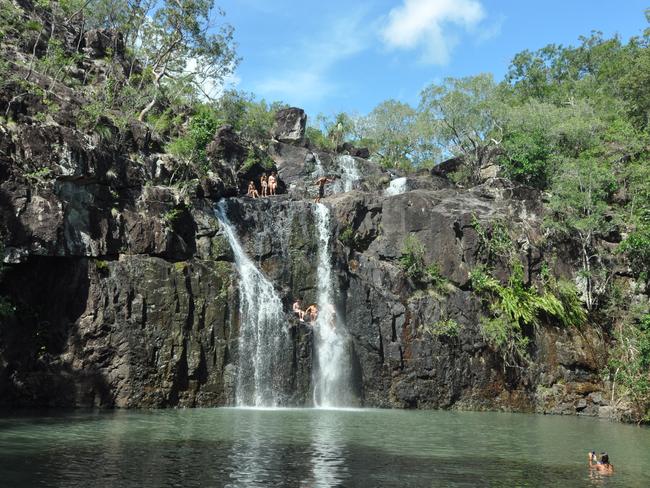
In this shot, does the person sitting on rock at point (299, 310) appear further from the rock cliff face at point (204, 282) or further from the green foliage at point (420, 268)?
the green foliage at point (420, 268)

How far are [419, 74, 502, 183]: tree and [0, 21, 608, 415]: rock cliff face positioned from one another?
27.2 ft

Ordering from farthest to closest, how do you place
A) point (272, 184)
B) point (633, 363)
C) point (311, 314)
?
point (272, 184) < point (311, 314) < point (633, 363)

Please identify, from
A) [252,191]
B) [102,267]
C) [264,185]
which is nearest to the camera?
[102,267]

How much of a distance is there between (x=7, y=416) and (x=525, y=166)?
27.4 metres

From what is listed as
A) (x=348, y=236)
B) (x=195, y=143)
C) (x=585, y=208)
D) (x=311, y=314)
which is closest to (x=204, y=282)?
(x=311, y=314)

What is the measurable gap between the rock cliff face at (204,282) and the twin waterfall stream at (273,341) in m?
0.34

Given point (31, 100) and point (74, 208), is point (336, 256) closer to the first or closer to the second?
point (74, 208)

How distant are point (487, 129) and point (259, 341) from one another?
74.5 feet

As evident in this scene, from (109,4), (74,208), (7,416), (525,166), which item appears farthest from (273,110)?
(7,416)

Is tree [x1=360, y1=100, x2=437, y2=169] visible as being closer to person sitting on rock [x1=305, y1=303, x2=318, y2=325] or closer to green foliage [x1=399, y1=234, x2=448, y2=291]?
green foliage [x1=399, y1=234, x2=448, y2=291]

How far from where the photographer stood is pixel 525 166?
33594 millimetres

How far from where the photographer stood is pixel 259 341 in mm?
23578

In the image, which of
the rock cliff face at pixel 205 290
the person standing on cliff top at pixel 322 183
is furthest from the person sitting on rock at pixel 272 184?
the rock cliff face at pixel 205 290

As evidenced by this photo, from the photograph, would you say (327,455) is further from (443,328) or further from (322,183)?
(322,183)
